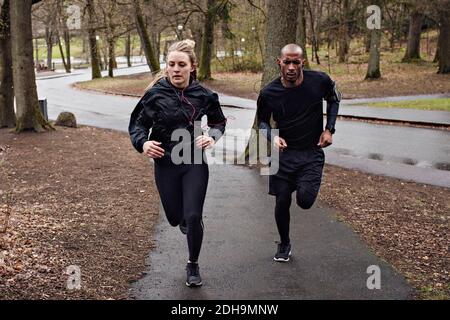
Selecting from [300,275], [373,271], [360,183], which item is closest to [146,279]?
[300,275]

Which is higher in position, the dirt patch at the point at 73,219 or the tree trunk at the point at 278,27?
the tree trunk at the point at 278,27

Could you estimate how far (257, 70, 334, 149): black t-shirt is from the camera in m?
5.20

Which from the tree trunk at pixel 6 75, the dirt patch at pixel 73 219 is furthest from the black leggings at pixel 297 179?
the tree trunk at pixel 6 75

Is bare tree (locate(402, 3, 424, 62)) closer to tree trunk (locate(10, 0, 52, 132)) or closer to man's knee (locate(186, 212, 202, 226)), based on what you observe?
tree trunk (locate(10, 0, 52, 132))

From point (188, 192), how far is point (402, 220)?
3517 mm

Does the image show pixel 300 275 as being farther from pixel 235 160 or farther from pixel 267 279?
pixel 235 160

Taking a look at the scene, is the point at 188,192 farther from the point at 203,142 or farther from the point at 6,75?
the point at 6,75

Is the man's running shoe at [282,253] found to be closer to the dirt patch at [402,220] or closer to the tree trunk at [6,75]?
the dirt patch at [402,220]

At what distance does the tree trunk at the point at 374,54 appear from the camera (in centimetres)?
2952

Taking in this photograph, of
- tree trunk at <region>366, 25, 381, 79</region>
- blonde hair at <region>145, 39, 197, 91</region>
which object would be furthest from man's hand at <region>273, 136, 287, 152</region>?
tree trunk at <region>366, 25, 381, 79</region>

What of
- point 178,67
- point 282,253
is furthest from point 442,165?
point 178,67

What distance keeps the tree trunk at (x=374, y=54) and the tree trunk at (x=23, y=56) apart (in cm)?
2046

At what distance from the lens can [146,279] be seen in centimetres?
493
